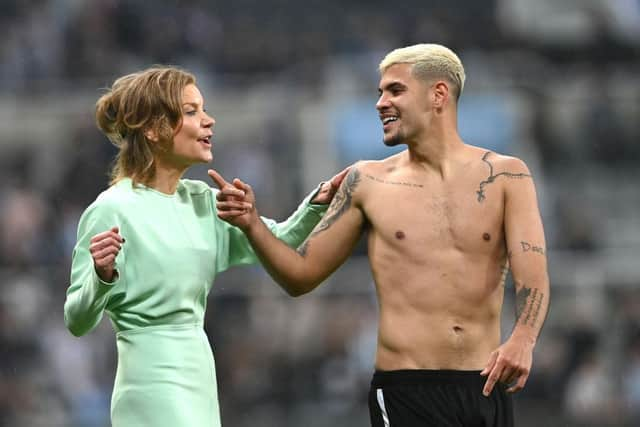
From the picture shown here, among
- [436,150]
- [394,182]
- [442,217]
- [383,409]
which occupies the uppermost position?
[436,150]

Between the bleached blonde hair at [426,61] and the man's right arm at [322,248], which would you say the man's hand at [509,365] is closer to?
the man's right arm at [322,248]

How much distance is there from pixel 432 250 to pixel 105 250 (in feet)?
4.14

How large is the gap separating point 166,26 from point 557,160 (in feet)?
14.6

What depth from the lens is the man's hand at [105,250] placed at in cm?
548

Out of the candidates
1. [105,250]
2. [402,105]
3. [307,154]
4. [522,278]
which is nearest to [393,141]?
[402,105]

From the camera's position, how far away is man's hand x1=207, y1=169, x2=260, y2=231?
5.87 m

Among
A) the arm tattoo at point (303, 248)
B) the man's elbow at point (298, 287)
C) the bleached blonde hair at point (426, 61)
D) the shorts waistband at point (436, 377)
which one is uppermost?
the bleached blonde hair at point (426, 61)

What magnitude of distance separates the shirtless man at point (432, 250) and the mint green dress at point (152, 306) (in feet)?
0.82

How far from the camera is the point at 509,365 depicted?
5539mm

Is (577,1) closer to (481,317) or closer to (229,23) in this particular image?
(229,23)

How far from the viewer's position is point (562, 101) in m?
14.6

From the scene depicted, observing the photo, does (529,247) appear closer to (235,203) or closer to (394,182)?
(394,182)

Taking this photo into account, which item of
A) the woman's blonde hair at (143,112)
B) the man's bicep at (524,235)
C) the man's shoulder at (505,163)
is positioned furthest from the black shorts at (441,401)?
the woman's blonde hair at (143,112)

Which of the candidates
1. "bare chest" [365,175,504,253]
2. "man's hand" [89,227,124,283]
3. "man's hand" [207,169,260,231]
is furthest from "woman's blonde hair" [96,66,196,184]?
"bare chest" [365,175,504,253]
